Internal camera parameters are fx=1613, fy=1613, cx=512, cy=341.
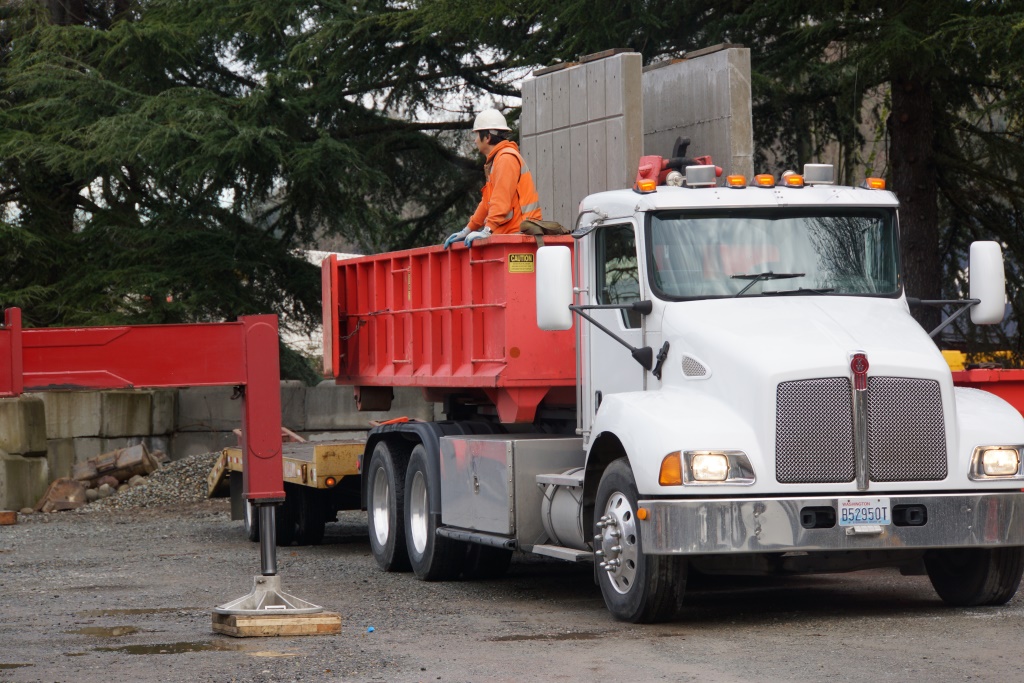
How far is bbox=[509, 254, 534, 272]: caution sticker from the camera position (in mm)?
11375

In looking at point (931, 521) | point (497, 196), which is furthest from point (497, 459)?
point (931, 521)

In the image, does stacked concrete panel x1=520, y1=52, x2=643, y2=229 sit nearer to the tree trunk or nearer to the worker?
the worker

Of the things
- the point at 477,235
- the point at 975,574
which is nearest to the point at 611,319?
the point at 477,235

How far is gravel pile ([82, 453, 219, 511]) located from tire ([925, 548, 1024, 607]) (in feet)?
41.5

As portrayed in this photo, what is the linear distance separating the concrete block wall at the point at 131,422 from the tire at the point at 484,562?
27.7ft

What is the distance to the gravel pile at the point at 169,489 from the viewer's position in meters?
20.7

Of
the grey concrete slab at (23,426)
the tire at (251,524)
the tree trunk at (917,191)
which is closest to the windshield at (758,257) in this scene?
the tire at (251,524)

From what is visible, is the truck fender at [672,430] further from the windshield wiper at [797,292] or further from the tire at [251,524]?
the tire at [251,524]

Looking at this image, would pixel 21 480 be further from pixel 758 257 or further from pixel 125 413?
pixel 758 257

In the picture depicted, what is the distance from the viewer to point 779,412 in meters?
9.15

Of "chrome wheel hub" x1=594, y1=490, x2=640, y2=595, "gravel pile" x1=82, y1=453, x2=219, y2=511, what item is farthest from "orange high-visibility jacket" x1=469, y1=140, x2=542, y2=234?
"gravel pile" x1=82, y1=453, x2=219, y2=511

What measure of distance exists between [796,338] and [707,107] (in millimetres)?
3222

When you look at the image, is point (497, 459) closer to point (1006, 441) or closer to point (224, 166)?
point (1006, 441)

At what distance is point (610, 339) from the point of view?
1054 cm
